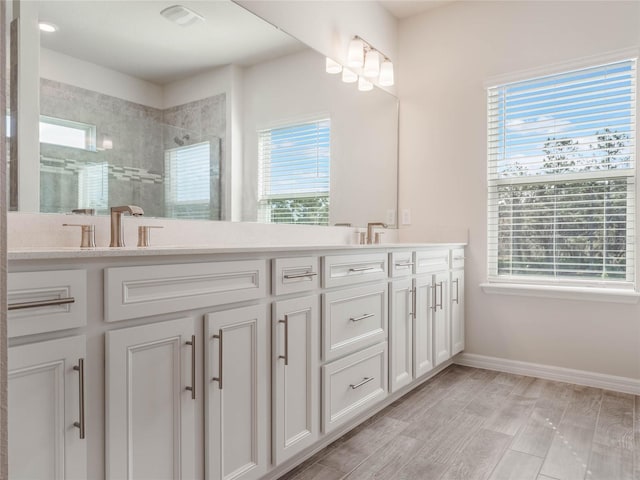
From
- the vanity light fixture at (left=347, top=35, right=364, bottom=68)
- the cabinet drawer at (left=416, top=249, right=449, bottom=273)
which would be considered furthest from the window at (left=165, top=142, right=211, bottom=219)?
the vanity light fixture at (left=347, top=35, right=364, bottom=68)

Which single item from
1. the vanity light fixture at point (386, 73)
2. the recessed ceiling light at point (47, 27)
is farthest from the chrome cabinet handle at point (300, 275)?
the vanity light fixture at point (386, 73)

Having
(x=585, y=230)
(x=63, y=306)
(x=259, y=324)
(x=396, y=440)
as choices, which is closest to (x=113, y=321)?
(x=63, y=306)

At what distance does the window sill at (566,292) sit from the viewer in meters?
2.62

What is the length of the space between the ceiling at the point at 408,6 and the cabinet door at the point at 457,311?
1981 mm

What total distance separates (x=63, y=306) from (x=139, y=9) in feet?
4.25

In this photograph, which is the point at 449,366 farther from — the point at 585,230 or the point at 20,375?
the point at 20,375

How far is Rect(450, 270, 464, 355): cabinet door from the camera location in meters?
2.98

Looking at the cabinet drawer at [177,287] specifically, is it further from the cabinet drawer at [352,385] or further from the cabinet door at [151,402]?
the cabinet drawer at [352,385]

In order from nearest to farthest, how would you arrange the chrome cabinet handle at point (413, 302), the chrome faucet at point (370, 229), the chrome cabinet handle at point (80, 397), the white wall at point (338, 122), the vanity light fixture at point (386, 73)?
1. the chrome cabinet handle at point (80, 397)
2. the white wall at point (338, 122)
3. the chrome cabinet handle at point (413, 302)
4. the chrome faucet at point (370, 229)
5. the vanity light fixture at point (386, 73)

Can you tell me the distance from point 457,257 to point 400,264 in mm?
863

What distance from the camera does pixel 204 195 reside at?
1953 millimetres

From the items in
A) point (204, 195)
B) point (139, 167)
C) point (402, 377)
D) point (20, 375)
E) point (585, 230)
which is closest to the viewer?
point (20, 375)

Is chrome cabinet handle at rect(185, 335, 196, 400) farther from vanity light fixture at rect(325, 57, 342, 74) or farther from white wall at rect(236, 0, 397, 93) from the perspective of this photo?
vanity light fixture at rect(325, 57, 342, 74)

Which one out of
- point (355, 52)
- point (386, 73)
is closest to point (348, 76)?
point (355, 52)
